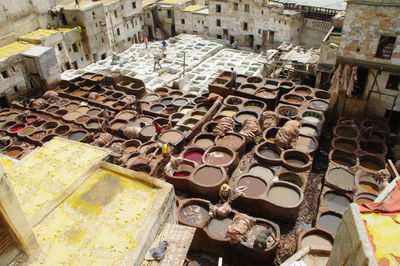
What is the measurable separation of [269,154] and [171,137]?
6.40 m

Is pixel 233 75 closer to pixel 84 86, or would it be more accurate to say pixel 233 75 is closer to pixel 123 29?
pixel 84 86

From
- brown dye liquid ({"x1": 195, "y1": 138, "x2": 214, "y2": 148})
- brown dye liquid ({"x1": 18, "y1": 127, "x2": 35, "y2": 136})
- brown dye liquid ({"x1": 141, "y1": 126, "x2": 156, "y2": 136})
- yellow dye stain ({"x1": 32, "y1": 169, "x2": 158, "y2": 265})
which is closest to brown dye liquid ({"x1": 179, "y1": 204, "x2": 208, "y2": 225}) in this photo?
yellow dye stain ({"x1": 32, "y1": 169, "x2": 158, "y2": 265})

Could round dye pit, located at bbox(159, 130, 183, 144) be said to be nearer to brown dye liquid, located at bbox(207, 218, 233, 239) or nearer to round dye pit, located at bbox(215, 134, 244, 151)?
round dye pit, located at bbox(215, 134, 244, 151)

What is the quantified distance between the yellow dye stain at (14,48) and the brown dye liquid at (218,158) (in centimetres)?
2122

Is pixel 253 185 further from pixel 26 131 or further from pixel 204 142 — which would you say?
pixel 26 131

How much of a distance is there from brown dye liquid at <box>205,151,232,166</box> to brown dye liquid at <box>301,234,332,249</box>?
5.94 metres

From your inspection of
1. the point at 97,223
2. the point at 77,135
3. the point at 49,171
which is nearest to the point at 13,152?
the point at 77,135

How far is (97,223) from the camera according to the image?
991 cm

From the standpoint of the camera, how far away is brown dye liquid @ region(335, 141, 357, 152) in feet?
61.7

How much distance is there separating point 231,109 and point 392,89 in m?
10.2

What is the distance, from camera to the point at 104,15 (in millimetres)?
38062

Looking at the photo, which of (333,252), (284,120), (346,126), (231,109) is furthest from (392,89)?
(333,252)

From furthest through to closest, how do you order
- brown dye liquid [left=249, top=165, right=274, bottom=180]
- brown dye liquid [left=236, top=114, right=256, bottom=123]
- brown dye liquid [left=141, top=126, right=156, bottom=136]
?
brown dye liquid [left=141, top=126, right=156, bottom=136] < brown dye liquid [left=236, top=114, right=256, bottom=123] < brown dye liquid [left=249, top=165, right=274, bottom=180]

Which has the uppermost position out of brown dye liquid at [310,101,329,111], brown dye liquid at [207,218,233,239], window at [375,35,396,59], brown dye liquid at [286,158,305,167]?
window at [375,35,396,59]
